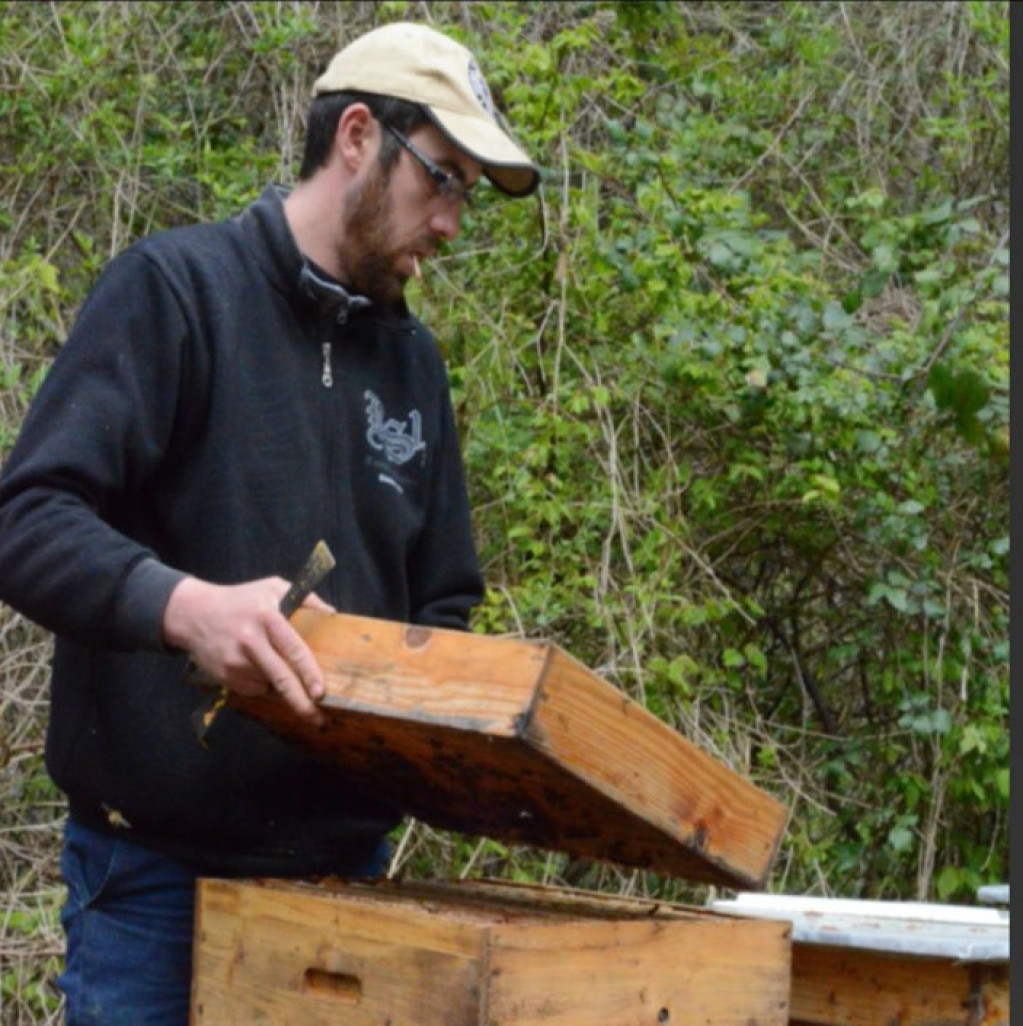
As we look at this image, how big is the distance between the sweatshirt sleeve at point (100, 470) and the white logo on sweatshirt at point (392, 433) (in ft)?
1.10

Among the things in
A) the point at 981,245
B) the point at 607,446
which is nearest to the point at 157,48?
the point at 607,446

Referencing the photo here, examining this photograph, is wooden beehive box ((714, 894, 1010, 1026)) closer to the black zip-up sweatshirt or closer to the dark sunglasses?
the black zip-up sweatshirt

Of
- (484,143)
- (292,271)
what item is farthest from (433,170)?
(292,271)

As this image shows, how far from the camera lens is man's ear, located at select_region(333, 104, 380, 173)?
2.67 meters

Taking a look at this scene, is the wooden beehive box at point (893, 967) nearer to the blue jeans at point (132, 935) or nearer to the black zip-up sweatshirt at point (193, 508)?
the black zip-up sweatshirt at point (193, 508)

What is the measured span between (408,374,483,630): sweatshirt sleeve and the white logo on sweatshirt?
11cm

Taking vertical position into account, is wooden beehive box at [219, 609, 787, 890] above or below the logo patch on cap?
below

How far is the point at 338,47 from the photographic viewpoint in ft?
19.5

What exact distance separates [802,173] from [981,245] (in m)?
0.88

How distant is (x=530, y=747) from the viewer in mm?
1960

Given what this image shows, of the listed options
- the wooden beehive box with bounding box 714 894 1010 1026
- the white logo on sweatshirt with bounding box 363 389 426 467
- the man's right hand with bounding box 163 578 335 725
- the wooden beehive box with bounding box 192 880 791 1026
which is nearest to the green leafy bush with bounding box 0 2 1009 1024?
the wooden beehive box with bounding box 714 894 1010 1026

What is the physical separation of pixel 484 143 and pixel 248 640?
0.91m

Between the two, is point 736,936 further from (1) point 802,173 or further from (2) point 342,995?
(1) point 802,173

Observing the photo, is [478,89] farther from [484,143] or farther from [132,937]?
[132,937]
